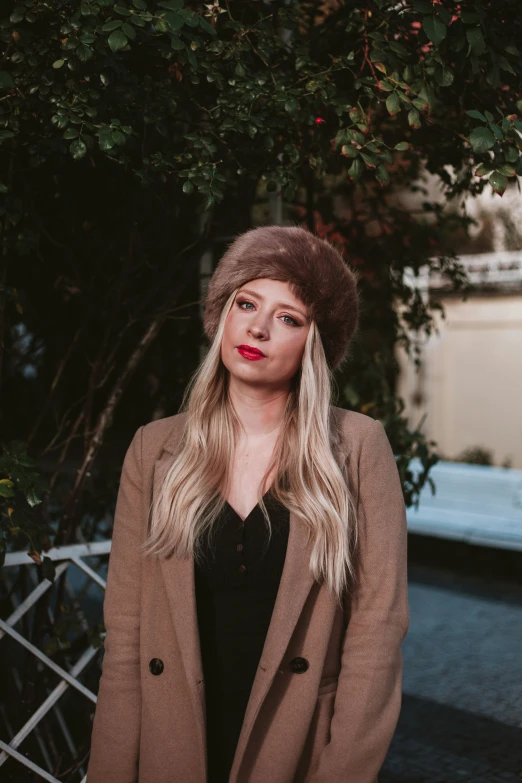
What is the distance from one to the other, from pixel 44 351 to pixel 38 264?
709 millimetres

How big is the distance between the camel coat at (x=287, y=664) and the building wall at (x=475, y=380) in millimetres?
17618

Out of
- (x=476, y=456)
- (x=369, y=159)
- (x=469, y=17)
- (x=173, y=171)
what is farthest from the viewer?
(x=476, y=456)

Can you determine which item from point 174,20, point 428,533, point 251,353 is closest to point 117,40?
point 174,20

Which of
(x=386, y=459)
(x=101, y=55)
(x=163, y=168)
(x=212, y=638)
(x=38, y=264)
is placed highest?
(x=101, y=55)

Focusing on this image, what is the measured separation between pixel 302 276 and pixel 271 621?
0.81 meters

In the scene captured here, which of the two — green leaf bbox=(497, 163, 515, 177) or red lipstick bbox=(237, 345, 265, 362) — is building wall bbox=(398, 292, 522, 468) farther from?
red lipstick bbox=(237, 345, 265, 362)

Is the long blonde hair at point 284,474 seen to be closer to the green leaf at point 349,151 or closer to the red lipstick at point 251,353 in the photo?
the red lipstick at point 251,353

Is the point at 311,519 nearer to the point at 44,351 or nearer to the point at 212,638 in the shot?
the point at 212,638

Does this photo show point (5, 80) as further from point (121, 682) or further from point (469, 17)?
point (121, 682)

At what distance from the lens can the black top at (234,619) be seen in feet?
6.74

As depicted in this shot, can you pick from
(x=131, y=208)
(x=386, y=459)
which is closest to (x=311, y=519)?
(x=386, y=459)

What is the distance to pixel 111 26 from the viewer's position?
2.15 meters

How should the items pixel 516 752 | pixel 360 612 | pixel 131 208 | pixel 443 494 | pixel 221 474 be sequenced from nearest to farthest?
pixel 360 612 → pixel 221 474 → pixel 131 208 → pixel 516 752 → pixel 443 494

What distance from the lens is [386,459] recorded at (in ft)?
6.93
